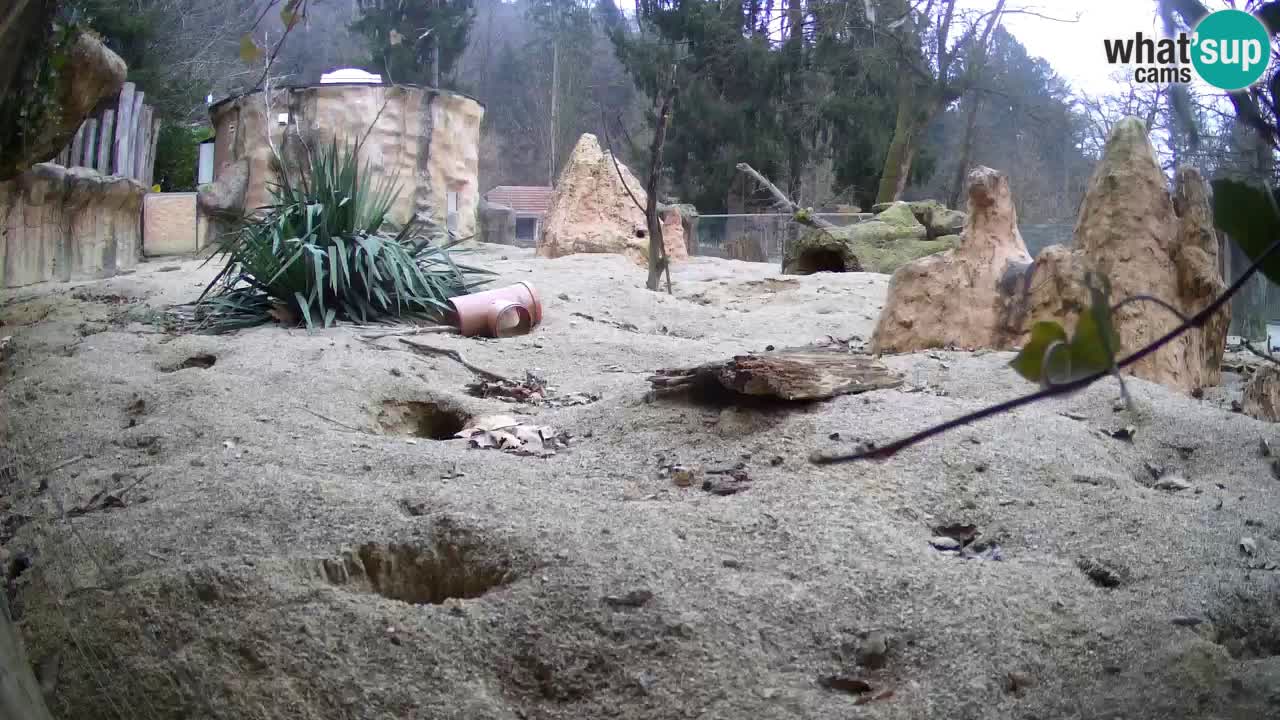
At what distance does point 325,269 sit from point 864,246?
651cm

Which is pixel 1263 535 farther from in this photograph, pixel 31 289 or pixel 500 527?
pixel 31 289

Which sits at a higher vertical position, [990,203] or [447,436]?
[990,203]

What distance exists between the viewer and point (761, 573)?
6.60ft

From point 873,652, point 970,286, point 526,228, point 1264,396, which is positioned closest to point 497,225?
point 526,228

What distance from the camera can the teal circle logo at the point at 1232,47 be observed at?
1.41m

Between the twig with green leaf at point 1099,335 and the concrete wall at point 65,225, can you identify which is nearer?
the twig with green leaf at point 1099,335

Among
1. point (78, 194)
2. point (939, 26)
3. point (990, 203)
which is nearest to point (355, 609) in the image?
point (990, 203)

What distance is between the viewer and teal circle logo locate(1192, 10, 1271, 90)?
4.62ft

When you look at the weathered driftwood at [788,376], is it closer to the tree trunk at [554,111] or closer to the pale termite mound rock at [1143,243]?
the pale termite mound rock at [1143,243]

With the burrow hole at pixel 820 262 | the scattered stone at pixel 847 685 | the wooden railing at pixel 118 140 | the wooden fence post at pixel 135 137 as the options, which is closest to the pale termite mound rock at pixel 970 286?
the scattered stone at pixel 847 685

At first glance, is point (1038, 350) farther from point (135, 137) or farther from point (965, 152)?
point (135, 137)

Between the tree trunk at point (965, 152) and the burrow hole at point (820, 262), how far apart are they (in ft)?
5.30

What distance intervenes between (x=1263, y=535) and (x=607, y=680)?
1493mm

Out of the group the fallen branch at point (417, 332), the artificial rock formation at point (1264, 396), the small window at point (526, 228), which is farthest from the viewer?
the small window at point (526, 228)
